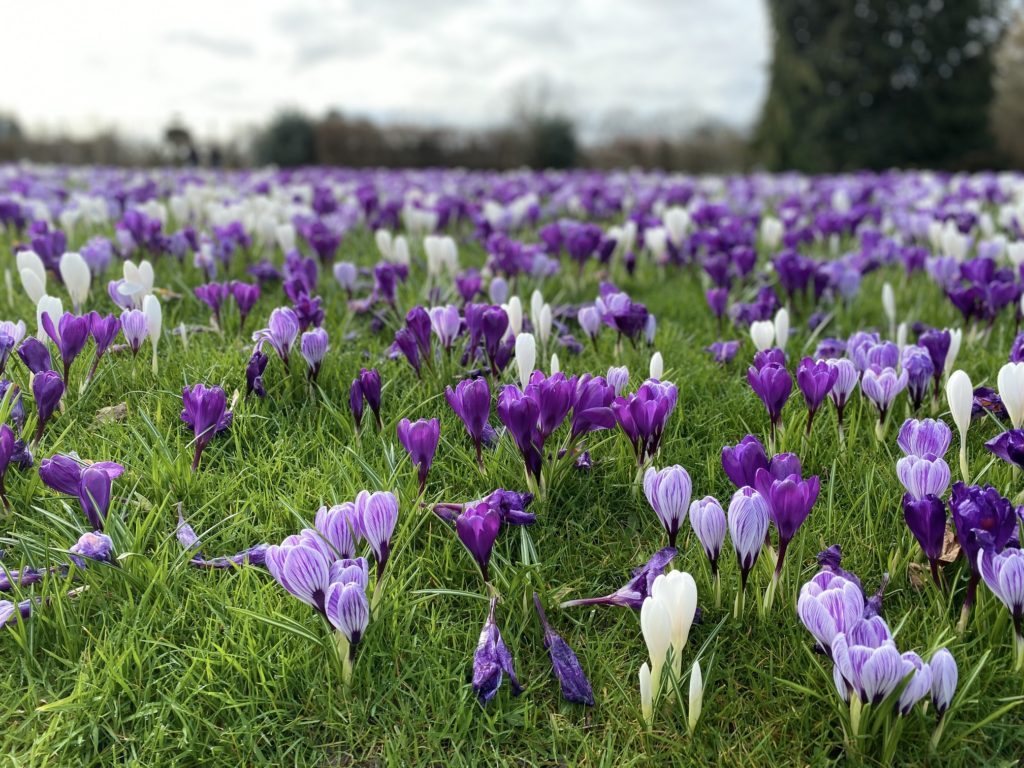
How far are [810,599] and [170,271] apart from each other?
4042mm

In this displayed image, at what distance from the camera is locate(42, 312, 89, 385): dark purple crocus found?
2592mm

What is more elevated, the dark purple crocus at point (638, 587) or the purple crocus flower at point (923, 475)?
the purple crocus flower at point (923, 475)

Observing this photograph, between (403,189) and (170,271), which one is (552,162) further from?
(170,271)

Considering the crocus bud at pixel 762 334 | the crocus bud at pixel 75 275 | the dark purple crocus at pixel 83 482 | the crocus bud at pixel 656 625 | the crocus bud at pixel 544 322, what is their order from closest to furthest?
the crocus bud at pixel 656 625 → the dark purple crocus at pixel 83 482 → the crocus bud at pixel 762 334 → the crocus bud at pixel 544 322 → the crocus bud at pixel 75 275

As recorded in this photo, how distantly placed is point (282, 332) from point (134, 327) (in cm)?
54

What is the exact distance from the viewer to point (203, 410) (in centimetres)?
235

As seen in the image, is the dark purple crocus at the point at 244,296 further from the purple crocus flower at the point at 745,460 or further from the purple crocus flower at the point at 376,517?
the purple crocus flower at the point at 745,460

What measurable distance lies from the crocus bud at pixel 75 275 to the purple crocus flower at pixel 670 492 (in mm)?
2616

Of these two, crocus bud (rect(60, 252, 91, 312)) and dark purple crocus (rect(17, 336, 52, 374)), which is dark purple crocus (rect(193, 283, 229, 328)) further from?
dark purple crocus (rect(17, 336, 52, 374))

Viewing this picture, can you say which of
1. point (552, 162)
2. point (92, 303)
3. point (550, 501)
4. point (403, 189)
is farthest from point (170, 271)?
point (552, 162)

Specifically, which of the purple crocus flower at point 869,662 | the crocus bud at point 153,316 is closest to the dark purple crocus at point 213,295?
the crocus bud at point 153,316

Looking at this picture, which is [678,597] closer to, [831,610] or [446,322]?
[831,610]

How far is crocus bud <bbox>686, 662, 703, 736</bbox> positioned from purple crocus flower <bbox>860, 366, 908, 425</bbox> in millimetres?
1297

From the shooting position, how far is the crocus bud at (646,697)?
1.66 m
